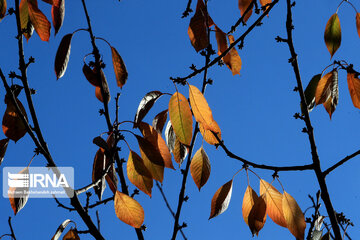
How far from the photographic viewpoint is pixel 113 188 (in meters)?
1.38

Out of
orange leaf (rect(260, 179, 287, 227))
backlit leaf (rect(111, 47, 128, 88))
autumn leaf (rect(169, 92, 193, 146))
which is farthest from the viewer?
backlit leaf (rect(111, 47, 128, 88))

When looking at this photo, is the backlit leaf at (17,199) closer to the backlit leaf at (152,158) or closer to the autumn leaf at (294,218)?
the backlit leaf at (152,158)

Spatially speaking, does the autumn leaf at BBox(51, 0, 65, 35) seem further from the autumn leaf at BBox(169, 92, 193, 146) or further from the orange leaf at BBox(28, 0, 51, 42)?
the autumn leaf at BBox(169, 92, 193, 146)

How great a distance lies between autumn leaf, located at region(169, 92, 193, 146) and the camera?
116 cm

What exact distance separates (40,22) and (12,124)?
1.19 feet

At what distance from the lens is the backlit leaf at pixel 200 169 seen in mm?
1270

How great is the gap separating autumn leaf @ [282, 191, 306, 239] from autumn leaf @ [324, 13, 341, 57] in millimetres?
538

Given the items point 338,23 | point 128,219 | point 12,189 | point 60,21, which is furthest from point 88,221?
point 338,23

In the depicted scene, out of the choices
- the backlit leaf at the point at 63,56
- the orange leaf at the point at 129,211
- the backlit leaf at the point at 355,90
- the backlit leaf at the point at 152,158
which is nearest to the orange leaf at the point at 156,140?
the backlit leaf at the point at 152,158

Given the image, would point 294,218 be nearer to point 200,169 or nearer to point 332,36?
point 200,169

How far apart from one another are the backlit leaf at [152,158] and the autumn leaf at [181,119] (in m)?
0.11

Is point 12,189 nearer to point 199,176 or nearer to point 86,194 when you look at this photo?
point 86,194

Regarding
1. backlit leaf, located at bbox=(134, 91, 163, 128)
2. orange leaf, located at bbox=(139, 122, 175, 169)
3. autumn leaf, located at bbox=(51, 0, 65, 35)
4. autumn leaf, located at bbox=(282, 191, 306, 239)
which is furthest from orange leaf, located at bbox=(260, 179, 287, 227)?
autumn leaf, located at bbox=(51, 0, 65, 35)

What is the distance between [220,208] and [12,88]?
712 millimetres
